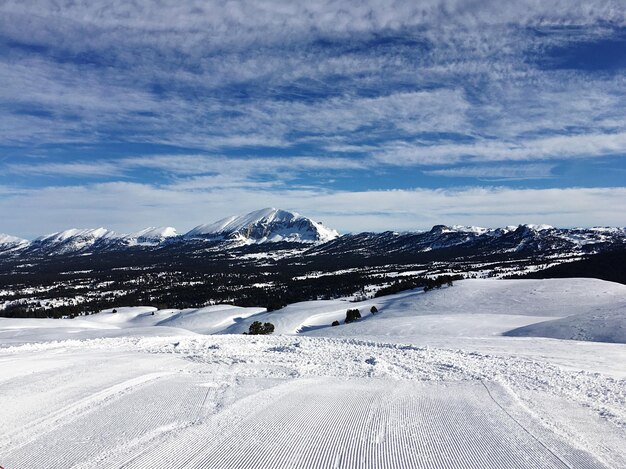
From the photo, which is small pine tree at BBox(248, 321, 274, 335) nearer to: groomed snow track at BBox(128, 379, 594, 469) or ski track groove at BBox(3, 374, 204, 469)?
ski track groove at BBox(3, 374, 204, 469)

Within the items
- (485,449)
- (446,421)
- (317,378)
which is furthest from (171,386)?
(485,449)

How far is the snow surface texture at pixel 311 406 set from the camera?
651cm

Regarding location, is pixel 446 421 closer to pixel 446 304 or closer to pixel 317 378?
pixel 317 378

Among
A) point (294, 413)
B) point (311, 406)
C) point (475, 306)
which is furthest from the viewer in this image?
point (475, 306)

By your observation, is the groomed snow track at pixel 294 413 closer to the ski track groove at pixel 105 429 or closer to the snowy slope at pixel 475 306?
the ski track groove at pixel 105 429

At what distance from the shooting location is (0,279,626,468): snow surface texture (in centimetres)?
651

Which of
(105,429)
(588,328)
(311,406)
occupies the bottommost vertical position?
(588,328)

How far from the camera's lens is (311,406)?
9.14 meters

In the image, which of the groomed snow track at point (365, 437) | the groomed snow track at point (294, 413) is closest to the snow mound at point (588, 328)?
the groomed snow track at point (294, 413)

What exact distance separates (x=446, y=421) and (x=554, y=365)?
292 inches

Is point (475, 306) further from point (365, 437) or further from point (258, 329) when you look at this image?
point (365, 437)

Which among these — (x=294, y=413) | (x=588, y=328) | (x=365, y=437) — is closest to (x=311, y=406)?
(x=294, y=413)

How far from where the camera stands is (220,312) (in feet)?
243

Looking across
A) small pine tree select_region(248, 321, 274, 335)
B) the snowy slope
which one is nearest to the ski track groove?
the snowy slope
